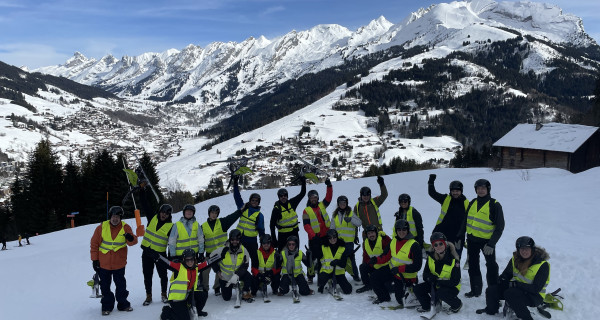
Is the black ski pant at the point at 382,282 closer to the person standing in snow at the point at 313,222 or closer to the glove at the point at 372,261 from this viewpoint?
the glove at the point at 372,261

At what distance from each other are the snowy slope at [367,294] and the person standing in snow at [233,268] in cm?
34

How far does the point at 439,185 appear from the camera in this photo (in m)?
25.1

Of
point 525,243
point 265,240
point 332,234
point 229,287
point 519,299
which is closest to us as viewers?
point 525,243

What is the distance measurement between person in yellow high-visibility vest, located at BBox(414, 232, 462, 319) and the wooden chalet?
3816 cm

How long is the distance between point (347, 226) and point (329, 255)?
0.88 meters

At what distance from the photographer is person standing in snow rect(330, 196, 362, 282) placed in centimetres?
→ 926

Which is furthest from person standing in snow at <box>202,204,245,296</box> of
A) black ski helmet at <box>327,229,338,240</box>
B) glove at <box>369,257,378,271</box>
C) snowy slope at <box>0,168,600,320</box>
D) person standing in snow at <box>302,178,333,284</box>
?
glove at <box>369,257,378,271</box>

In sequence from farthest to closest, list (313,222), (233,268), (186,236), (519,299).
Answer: (313,222) < (233,268) < (186,236) < (519,299)

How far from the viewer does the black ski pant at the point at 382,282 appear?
8.12 metres

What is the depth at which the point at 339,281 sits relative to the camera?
8.88 m

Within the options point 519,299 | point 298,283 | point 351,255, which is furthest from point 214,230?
point 519,299

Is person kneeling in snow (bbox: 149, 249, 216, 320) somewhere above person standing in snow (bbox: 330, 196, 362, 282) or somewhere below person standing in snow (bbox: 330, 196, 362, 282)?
below

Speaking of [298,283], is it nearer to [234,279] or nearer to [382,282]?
[234,279]

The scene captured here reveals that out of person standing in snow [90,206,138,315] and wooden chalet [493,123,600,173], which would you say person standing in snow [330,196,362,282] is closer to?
person standing in snow [90,206,138,315]
